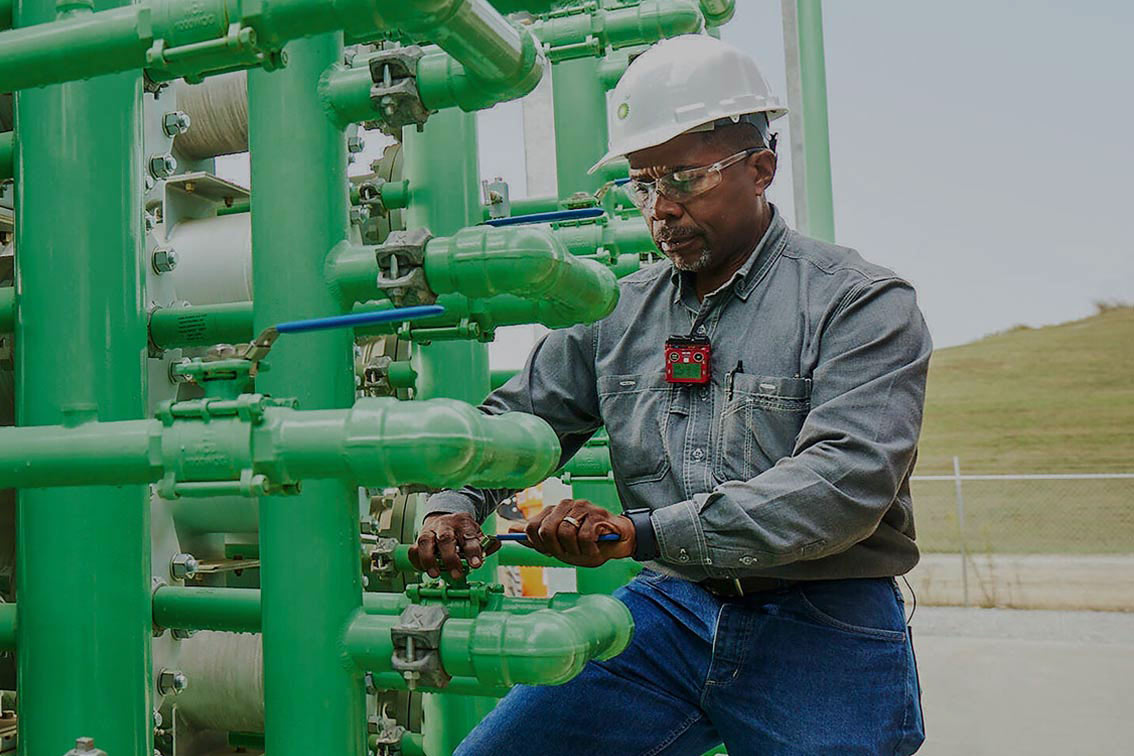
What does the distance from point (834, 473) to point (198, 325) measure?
92cm

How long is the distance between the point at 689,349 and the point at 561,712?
0.58 metres

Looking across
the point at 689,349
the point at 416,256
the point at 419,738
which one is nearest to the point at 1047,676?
the point at 419,738

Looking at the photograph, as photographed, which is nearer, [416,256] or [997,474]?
[416,256]

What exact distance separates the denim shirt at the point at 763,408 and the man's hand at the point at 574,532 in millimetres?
95

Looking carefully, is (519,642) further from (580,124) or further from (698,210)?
(580,124)

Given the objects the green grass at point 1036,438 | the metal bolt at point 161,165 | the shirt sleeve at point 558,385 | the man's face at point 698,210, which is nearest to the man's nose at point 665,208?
the man's face at point 698,210

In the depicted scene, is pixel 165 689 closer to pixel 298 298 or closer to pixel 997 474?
pixel 298 298

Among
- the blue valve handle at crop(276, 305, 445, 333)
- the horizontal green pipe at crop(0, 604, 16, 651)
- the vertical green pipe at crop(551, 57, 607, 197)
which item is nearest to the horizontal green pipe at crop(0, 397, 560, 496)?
the blue valve handle at crop(276, 305, 445, 333)

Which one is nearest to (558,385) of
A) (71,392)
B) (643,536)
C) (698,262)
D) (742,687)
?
(698,262)

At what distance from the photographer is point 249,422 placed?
3.17 feet

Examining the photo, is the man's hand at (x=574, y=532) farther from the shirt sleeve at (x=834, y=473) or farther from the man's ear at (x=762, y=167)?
the man's ear at (x=762, y=167)

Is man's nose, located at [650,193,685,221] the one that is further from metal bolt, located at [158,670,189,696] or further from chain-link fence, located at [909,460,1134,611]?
chain-link fence, located at [909,460,1134,611]

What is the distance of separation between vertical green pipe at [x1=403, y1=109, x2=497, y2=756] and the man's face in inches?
14.3

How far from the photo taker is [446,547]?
4.74 feet
